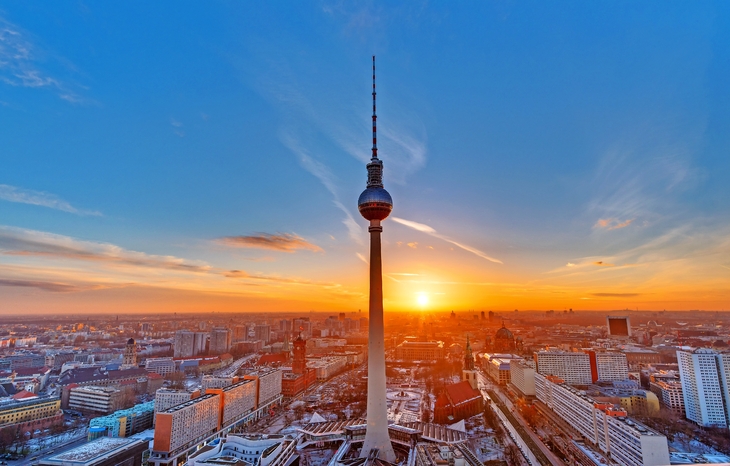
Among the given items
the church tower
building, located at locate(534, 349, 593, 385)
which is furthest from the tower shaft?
building, located at locate(534, 349, 593, 385)

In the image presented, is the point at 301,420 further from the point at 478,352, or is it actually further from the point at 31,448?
the point at 478,352

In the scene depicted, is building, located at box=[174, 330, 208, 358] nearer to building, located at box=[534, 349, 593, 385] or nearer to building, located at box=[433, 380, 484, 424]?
building, located at box=[433, 380, 484, 424]

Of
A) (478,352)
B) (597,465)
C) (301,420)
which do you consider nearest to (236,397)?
(301,420)

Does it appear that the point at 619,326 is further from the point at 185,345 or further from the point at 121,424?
the point at 121,424

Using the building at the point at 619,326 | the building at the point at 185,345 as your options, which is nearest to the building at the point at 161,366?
the building at the point at 185,345

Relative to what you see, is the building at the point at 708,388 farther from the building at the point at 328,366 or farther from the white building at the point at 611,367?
the building at the point at 328,366

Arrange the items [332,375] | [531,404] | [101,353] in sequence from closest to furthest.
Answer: [531,404] < [332,375] < [101,353]
